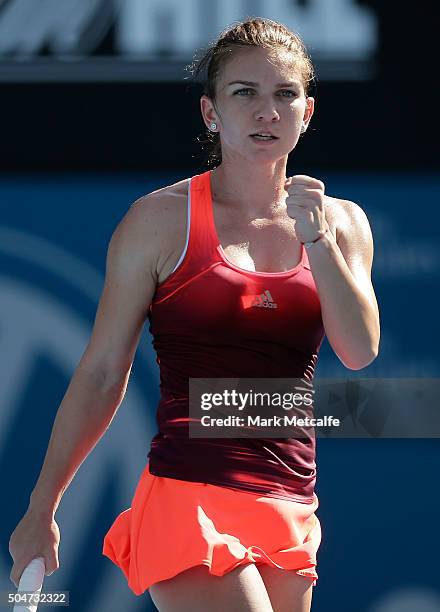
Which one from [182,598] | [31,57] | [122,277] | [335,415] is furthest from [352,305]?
[31,57]

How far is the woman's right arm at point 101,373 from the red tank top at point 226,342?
0.05 meters

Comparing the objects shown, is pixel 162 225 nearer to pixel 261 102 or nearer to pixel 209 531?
pixel 261 102

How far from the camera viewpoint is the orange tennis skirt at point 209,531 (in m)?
2.30

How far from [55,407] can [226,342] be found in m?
1.62

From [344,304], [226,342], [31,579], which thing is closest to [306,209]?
[344,304]

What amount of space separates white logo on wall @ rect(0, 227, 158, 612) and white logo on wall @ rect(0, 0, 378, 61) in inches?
23.8

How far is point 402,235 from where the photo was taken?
387 cm

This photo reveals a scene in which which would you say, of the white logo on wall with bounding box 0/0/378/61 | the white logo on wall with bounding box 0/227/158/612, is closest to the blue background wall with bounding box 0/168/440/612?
the white logo on wall with bounding box 0/227/158/612

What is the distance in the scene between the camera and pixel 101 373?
8.13 ft

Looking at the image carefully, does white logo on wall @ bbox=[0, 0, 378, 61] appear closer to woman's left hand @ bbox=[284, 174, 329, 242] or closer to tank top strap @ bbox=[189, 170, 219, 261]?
tank top strap @ bbox=[189, 170, 219, 261]

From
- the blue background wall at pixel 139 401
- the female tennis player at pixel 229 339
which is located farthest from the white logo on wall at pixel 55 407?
the female tennis player at pixel 229 339

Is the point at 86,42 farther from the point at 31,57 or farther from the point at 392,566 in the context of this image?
the point at 392,566

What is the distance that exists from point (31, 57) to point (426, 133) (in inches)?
48.2

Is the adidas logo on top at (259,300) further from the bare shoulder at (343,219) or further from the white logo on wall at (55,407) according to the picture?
the white logo on wall at (55,407)
